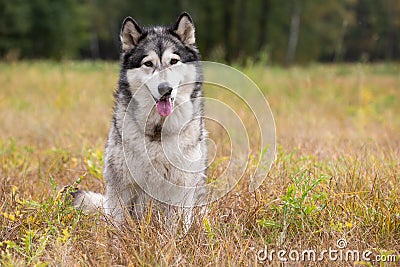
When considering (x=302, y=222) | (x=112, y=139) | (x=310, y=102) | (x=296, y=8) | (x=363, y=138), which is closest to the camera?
(x=302, y=222)

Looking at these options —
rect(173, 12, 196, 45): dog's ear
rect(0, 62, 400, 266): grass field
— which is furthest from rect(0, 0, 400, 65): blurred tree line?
rect(173, 12, 196, 45): dog's ear

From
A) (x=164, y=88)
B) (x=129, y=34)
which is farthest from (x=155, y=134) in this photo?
(x=129, y=34)

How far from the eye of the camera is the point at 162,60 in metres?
3.31

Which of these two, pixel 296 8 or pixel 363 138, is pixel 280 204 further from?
pixel 296 8

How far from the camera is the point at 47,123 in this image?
6688 mm

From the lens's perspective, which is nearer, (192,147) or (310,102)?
(192,147)

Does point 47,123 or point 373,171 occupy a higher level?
point 373,171

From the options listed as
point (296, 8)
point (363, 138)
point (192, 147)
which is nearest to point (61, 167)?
point (192, 147)

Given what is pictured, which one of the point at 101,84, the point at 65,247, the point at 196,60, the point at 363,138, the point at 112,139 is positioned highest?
the point at 196,60

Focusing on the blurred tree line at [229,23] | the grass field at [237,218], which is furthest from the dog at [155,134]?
the blurred tree line at [229,23]

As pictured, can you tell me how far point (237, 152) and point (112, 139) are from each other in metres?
1.74

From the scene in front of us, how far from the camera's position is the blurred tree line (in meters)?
29.5

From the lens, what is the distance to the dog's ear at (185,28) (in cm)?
350

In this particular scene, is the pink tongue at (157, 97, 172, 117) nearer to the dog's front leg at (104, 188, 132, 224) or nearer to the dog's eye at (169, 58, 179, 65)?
the dog's eye at (169, 58, 179, 65)
